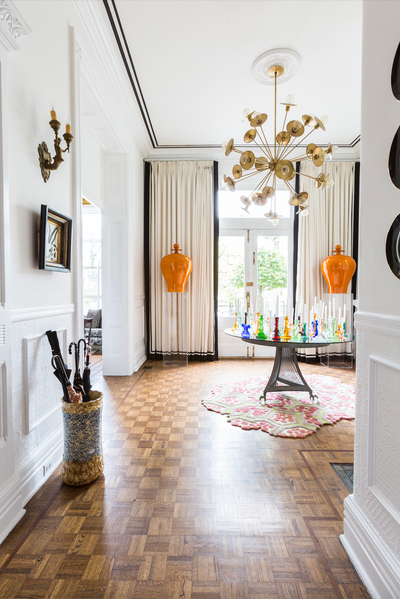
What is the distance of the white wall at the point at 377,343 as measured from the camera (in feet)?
3.94

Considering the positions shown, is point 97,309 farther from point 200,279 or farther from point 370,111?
point 370,111

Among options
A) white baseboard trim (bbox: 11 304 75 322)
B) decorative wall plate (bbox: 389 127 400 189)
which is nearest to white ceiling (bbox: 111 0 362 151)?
decorative wall plate (bbox: 389 127 400 189)

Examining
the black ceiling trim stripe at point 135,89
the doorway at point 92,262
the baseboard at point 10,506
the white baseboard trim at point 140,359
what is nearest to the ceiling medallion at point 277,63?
the black ceiling trim stripe at point 135,89

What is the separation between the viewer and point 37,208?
1.98m

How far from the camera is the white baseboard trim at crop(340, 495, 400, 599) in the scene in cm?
116

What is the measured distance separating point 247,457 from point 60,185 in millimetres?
2240

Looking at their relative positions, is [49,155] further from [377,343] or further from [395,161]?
[377,343]

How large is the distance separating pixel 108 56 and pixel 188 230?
2.64m

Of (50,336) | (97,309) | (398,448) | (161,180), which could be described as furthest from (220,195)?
(398,448)

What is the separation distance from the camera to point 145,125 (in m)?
4.48

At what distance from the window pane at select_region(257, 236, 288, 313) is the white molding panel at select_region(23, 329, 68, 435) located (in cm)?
386

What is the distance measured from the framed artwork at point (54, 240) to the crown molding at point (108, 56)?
54.8 inches

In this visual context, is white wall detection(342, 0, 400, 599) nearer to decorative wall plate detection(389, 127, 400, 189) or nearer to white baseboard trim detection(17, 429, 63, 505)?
decorative wall plate detection(389, 127, 400, 189)

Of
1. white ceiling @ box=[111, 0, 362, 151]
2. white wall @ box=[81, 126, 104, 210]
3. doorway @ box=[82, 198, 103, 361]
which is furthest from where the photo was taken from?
doorway @ box=[82, 198, 103, 361]
